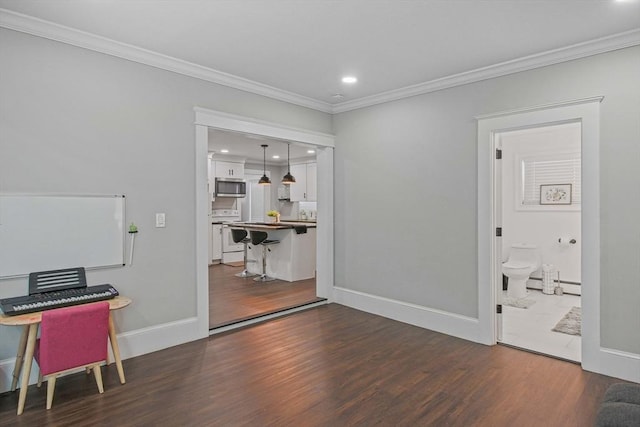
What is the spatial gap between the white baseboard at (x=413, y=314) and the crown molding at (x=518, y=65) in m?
2.40

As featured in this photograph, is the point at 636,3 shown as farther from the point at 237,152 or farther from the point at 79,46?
the point at 237,152

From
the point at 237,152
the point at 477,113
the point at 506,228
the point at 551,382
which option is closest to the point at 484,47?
the point at 477,113

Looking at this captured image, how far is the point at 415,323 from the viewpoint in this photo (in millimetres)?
4246

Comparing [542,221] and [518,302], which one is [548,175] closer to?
[542,221]

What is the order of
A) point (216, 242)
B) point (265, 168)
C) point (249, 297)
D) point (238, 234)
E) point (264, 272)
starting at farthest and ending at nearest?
point (265, 168), point (216, 242), point (238, 234), point (264, 272), point (249, 297)

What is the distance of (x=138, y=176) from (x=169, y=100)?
781 mm

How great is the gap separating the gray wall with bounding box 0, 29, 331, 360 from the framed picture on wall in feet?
15.4

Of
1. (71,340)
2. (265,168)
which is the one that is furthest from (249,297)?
(265,168)

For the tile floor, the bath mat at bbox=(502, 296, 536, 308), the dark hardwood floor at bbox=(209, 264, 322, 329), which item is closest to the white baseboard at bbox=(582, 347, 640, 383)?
the tile floor

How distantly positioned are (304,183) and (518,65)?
6774mm

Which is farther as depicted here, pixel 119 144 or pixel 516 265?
pixel 516 265

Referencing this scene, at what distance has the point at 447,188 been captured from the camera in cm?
400

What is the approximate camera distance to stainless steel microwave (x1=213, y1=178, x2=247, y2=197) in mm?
8672

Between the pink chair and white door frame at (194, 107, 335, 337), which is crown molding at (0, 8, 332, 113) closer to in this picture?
white door frame at (194, 107, 335, 337)
